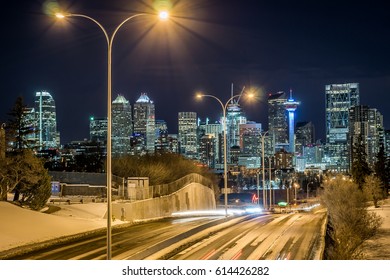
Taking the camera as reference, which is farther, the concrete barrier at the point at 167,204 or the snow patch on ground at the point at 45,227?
the concrete barrier at the point at 167,204

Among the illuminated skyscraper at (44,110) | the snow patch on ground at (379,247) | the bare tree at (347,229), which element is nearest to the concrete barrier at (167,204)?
the bare tree at (347,229)

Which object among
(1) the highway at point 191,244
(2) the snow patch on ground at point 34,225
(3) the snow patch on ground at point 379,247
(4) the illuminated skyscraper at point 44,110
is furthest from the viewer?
(4) the illuminated skyscraper at point 44,110

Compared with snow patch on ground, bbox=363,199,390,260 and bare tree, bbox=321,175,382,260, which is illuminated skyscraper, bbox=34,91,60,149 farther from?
snow patch on ground, bbox=363,199,390,260

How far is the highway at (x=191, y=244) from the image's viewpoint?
75.1ft

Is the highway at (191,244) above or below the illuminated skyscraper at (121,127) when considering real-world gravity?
below

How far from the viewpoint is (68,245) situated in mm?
25938

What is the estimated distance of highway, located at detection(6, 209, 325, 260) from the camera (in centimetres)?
2289

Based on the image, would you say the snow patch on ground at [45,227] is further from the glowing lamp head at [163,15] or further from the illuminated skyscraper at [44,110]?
the illuminated skyscraper at [44,110]

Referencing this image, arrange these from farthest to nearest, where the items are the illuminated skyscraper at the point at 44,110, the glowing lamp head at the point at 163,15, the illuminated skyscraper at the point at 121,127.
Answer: the illuminated skyscraper at the point at 121,127 < the illuminated skyscraper at the point at 44,110 < the glowing lamp head at the point at 163,15

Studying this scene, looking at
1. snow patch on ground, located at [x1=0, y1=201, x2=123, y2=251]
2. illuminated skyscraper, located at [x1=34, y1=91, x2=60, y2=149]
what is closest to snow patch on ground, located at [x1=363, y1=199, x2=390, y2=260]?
snow patch on ground, located at [x1=0, y1=201, x2=123, y2=251]

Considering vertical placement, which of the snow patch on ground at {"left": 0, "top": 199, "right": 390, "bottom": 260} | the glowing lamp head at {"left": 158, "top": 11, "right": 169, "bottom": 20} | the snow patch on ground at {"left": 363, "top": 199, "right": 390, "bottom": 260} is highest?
the glowing lamp head at {"left": 158, "top": 11, "right": 169, "bottom": 20}

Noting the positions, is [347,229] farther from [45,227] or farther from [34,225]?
[34,225]
